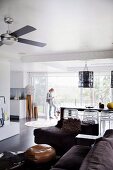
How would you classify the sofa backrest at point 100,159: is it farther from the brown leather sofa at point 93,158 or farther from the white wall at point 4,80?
the white wall at point 4,80

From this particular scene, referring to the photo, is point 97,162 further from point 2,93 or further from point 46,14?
point 2,93

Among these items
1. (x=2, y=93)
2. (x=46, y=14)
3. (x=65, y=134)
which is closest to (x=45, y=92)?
(x=2, y=93)

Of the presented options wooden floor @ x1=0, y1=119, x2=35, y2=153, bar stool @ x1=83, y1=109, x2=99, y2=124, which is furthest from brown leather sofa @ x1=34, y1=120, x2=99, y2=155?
bar stool @ x1=83, y1=109, x2=99, y2=124

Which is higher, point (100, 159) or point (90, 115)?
point (100, 159)

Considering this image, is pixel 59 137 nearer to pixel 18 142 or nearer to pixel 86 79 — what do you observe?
pixel 18 142

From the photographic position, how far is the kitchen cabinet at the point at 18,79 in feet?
31.9

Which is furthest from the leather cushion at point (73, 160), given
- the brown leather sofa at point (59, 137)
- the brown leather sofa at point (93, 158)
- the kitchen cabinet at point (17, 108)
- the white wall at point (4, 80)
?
the kitchen cabinet at point (17, 108)

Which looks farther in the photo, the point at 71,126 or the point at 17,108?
the point at 17,108

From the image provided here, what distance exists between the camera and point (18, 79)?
32.2ft

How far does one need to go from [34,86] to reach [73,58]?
15.2 feet

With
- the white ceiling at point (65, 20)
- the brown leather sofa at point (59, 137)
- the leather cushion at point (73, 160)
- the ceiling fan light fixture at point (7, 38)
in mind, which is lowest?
the brown leather sofa at point (59, 137)

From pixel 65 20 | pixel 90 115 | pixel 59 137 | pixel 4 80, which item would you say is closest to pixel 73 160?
pixel 59 137

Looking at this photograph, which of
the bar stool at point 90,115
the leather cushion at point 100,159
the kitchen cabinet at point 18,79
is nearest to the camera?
the leather cushion at point 100,159

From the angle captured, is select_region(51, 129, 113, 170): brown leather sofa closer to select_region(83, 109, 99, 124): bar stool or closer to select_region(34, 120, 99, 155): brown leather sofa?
select_region(34, 120, 99, 155): brown leather sofa
